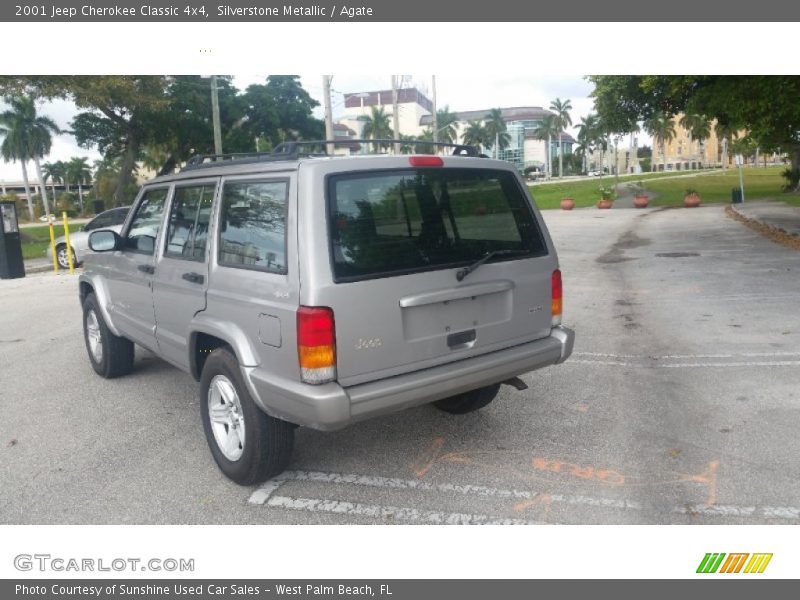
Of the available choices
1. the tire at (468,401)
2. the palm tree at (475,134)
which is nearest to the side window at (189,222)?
the tire at (468,401)

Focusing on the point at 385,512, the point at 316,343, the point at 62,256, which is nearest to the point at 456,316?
the point at 316,343

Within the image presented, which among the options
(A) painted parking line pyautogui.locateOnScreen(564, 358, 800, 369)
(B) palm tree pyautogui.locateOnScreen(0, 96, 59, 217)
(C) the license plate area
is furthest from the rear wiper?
(B) palm tree pyautogui.locateOnScreen(0, 96, 59, 217)

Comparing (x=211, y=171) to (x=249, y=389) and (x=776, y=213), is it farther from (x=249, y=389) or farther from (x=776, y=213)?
(x=776, y=213)

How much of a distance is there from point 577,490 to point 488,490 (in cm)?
50

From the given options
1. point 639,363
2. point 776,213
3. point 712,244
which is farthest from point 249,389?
point 776,213

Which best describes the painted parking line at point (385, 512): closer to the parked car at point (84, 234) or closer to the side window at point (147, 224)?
the side window at point (147, 224)

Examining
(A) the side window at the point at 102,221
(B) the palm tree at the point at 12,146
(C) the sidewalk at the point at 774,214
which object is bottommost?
(C) the sidewalk at the point at 774,214

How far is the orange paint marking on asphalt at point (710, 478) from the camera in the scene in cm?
377

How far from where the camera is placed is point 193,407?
558 cm

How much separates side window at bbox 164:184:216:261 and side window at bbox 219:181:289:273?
0.80 feet

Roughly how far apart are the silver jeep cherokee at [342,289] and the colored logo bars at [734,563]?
4.76ft

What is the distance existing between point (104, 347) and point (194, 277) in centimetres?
245

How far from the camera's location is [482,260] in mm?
4020

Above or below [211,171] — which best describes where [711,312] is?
below
